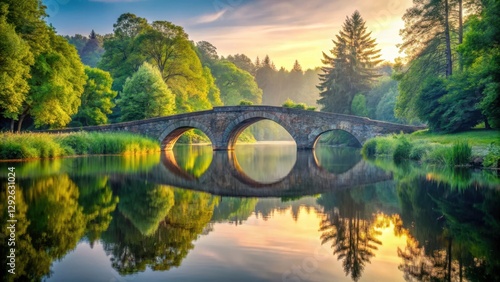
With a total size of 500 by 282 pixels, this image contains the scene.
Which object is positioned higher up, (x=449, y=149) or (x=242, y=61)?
(x=242, y=61)

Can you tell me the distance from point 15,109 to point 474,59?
2310 cm

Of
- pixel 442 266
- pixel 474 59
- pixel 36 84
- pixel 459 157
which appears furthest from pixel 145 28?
pixel 442 266

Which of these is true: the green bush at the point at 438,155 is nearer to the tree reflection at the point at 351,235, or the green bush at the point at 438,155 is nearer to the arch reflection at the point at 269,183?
the arch reflection at the point at 269,183

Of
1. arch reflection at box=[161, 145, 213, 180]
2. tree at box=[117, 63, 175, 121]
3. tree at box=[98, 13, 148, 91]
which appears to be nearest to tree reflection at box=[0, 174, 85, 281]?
arch reflection at box=[161, 145, 213, 180]

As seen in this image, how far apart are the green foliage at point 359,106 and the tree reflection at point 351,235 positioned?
38803 millimetres

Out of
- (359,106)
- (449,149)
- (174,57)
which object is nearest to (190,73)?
(174,57)

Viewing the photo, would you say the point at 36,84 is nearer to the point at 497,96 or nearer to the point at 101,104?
the point at 101,104

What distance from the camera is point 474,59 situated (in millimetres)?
23703

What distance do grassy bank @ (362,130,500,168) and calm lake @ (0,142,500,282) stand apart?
16.8 ft

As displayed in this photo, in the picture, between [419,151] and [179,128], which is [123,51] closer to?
[179,128]

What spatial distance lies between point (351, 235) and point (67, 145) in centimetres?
2205

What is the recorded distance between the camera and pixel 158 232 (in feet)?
22.6

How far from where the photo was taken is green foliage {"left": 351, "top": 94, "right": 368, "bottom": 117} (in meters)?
47.4

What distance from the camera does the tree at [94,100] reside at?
124 feet
